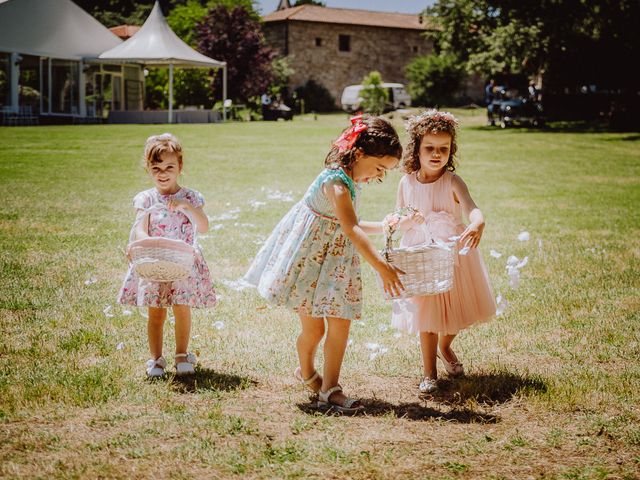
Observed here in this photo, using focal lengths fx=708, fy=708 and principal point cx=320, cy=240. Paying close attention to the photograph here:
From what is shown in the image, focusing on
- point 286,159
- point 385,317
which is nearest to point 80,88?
point 286,159

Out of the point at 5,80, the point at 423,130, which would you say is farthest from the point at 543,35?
A: the point at 423,130

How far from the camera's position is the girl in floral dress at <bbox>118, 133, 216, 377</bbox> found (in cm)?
367

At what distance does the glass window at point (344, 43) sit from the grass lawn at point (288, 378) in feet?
155

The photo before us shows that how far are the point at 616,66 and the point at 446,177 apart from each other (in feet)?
104

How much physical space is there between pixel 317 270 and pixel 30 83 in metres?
30.0

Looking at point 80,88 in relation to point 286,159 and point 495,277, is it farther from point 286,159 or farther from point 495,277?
point 495,277

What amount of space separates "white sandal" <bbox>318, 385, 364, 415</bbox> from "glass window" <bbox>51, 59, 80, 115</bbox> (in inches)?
1206

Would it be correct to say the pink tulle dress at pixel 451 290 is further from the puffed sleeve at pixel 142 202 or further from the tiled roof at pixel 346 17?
the tiled roof at pixel 346 17

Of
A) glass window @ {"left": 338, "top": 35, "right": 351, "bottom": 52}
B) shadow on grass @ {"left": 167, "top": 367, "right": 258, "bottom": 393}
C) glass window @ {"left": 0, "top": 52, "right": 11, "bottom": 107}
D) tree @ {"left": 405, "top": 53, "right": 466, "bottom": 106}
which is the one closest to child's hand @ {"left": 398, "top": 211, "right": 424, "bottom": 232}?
shadow on grass @ {"left": 167, "top": 367, "right": 258, "bottom": 393}

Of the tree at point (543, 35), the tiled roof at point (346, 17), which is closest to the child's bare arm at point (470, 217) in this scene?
the tree at point (543, 35)

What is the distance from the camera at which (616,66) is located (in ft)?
105

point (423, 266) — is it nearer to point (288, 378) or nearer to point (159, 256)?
point (288, 378)

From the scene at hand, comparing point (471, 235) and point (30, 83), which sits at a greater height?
point (30, 83)

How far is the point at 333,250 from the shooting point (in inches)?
134
